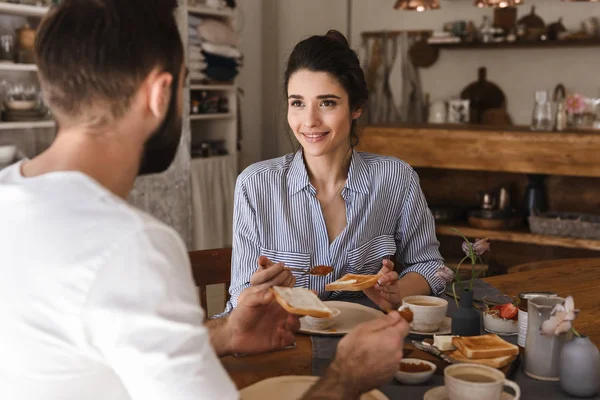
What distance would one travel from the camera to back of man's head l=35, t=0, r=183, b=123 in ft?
3.64

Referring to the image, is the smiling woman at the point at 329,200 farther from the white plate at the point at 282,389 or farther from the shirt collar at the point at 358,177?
the white plate at the point at 282,389

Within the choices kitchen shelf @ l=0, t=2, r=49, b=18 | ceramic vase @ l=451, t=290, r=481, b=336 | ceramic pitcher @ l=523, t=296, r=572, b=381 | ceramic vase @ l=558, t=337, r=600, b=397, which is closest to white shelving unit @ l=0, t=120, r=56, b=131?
kitchen shelf @ l=0, t=2, r=49, b=18

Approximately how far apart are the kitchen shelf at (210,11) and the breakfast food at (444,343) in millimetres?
4116

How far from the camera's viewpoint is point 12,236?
1.03m

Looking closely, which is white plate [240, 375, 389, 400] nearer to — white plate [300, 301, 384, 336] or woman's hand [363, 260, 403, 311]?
white plate [300, 301, 384, 336]

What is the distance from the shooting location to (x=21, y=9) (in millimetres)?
4031

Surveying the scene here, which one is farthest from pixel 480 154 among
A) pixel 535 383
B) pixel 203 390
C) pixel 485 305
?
pixel 203 390

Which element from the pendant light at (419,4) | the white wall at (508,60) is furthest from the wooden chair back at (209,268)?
the white wall at (508,60)

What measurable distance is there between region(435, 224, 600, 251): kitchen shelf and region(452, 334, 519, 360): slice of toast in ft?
8.88

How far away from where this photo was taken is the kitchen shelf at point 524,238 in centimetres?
418

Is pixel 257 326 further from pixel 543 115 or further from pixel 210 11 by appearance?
pixel 210 11

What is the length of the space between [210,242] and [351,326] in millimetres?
3914

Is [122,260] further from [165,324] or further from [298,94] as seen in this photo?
[298,94]

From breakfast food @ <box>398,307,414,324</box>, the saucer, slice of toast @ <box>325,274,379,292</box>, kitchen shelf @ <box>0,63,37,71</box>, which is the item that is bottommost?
the saucer
